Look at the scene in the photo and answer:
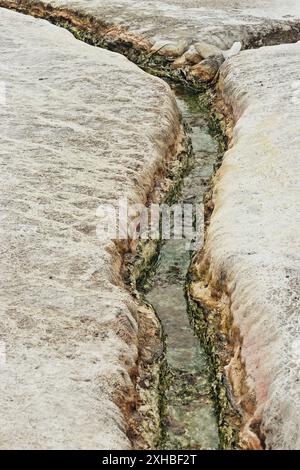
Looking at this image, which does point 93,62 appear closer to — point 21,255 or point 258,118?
point 258,118

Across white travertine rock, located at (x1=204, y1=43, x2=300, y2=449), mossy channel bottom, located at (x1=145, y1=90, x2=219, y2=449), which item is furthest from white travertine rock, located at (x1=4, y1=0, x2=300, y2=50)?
mossy channel bottom, located at (x1=145, y1=90, x2=219, y2=449)

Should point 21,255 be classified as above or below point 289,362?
below

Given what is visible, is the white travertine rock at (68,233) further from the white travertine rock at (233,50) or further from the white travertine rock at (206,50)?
the white travertine rock at (233,50)

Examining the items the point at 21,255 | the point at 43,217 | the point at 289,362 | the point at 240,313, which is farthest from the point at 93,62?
the point at 289,362

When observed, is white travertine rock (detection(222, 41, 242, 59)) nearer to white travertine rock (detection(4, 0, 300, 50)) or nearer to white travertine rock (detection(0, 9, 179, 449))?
white travertine rock (detection(4, 0, 300, 50))

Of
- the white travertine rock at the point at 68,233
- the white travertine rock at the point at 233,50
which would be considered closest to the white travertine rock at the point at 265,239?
the white travertine rock at the point at 68,233
